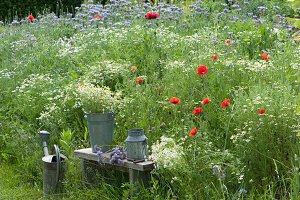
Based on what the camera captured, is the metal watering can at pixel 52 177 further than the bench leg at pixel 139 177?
Yes

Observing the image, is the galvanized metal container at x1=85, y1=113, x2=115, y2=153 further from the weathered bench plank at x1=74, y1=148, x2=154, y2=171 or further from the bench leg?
the bench leg

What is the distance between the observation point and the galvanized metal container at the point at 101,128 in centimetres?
375

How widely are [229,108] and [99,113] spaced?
135 centimetres

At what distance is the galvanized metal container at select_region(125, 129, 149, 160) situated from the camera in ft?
11.2

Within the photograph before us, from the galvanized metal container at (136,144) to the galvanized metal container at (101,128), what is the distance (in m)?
0.41

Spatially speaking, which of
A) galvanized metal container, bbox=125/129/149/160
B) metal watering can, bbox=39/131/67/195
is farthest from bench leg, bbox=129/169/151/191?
metal watering can, bbox=39/131/67/195

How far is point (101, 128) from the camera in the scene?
3764mm

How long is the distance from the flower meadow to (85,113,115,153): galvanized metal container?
0.18 meters

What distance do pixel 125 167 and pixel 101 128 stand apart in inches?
18.5

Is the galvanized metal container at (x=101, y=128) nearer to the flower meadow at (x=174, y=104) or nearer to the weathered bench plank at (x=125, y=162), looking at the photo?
the weathered bench plank at (x=125, y=162)

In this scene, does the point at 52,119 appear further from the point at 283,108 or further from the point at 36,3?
the point at 36,3

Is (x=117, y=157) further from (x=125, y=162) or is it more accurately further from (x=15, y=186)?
(x=15, y=186)

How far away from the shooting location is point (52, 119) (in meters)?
5.12

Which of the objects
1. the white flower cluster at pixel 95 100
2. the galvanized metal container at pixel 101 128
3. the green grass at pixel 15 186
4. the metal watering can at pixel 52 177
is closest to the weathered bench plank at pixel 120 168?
the galvanized metal container at pixel 101 128
